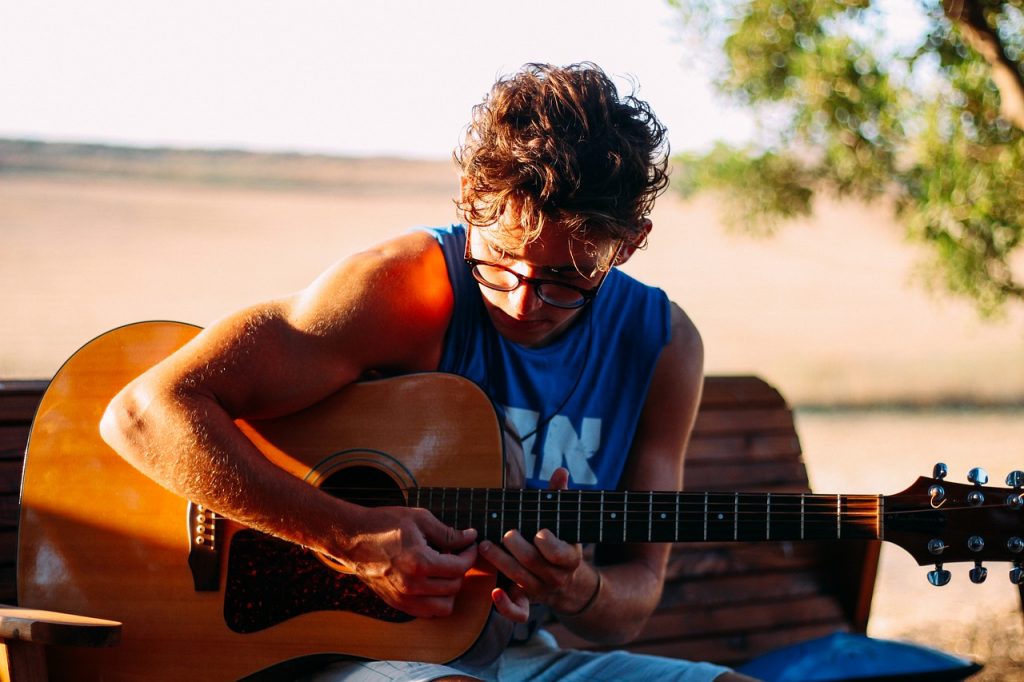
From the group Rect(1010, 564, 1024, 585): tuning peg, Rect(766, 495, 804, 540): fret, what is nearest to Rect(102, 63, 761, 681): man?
Rect(766, 495, 804, 540): fret

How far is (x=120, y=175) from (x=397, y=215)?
896 cm

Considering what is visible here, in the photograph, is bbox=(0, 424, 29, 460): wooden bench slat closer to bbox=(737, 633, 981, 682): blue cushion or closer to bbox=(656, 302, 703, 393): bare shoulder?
bbox=(656, 302, 703, 393): bare shoulder

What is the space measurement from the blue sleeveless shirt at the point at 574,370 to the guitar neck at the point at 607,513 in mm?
254

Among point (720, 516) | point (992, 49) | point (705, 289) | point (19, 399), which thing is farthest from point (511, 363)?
point (705, 289)

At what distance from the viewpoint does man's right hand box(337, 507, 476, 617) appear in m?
2.26

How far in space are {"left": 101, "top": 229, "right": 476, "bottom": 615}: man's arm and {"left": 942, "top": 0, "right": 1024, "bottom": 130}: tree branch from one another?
9.31 ft

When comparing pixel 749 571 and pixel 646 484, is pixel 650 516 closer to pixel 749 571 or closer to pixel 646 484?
pixel 646 484

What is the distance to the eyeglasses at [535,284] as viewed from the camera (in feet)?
8.04

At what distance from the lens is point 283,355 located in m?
2.35

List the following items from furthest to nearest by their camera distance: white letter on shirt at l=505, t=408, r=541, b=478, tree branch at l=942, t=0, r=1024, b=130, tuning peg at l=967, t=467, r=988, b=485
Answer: tree branch at l=942, t=0, r=1024, b=130 → white letter on shirt at l=505, t=408, r=541, b=478 → tuning peg at l=967, t=467, r=988, b=485

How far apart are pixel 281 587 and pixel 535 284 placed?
93 cm

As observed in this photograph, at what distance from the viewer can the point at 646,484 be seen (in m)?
2.77

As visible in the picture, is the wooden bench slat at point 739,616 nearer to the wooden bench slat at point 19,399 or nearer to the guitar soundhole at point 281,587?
the guitar soundhole at point 281,587

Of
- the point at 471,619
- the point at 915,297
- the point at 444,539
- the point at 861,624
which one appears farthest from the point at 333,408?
the point at 915,297
